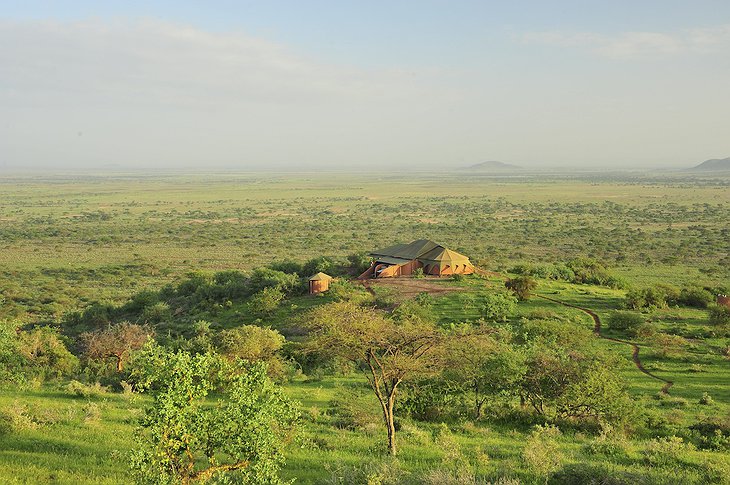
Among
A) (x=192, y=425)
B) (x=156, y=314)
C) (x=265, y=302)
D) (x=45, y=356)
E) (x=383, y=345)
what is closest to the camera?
(x=192, y=425)

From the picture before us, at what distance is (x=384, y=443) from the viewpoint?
46.9 ft

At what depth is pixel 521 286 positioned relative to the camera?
36.3 meters

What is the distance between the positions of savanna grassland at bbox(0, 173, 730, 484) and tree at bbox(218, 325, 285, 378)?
17 centimetres

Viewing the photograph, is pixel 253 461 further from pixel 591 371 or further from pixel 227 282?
pixel 227 282

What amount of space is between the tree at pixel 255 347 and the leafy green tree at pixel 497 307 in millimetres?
12876

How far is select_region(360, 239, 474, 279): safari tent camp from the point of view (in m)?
41.2

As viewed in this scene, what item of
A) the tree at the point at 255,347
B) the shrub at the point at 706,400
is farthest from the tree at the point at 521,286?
the tree at the point at 255,347

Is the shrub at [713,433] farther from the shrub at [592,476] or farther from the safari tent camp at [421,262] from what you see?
the safari tent camp at [421,262]

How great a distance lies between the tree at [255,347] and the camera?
22.6 meters

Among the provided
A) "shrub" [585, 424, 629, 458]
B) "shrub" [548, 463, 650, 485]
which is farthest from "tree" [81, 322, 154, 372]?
"shrub" [548, 463, 650, 485]

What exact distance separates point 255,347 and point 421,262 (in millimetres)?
21912

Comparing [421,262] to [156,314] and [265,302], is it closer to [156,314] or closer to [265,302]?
[265,302]

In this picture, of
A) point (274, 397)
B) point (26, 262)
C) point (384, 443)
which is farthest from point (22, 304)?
point (274, 397)

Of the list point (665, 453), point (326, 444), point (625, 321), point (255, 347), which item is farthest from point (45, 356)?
point (625, 321)
